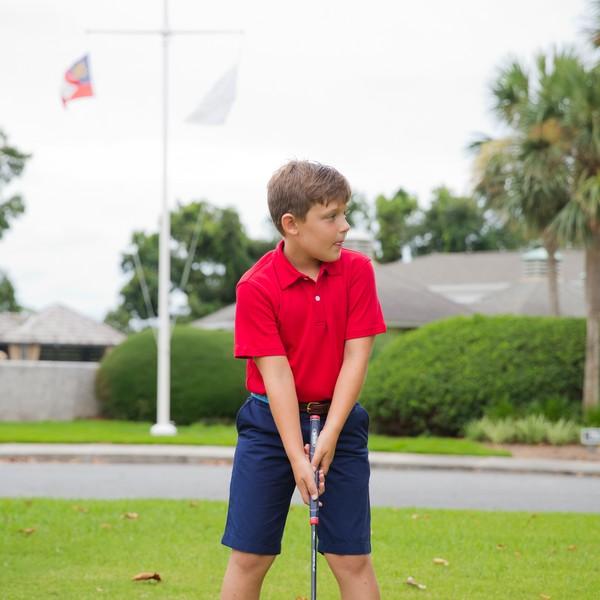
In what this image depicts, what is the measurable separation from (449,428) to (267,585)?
12.5 metres

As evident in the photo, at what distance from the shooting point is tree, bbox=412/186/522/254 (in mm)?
58594

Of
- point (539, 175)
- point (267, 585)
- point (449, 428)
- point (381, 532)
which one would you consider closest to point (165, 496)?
point (381, 532)

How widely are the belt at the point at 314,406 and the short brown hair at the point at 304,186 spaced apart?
640 mm

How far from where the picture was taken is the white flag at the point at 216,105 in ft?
64.5

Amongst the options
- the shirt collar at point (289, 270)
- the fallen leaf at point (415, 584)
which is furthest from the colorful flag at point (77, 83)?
the shirt collar at point (289, 270)

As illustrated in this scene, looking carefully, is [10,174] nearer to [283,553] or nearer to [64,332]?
[64,332]

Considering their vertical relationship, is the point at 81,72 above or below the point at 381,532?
above

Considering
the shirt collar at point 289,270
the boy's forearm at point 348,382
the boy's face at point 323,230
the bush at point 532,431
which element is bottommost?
the bush at point 532,431

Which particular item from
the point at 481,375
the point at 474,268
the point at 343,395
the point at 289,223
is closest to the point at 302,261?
the point at 289,223

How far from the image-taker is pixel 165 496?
10.6 meters

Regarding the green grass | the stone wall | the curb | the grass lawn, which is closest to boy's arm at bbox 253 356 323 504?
the green grass

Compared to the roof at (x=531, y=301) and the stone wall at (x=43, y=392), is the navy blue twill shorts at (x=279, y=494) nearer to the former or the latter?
the stone wall at (x=43, y=392)

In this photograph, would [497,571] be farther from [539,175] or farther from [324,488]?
[539,175]

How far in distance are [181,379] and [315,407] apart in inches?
753
